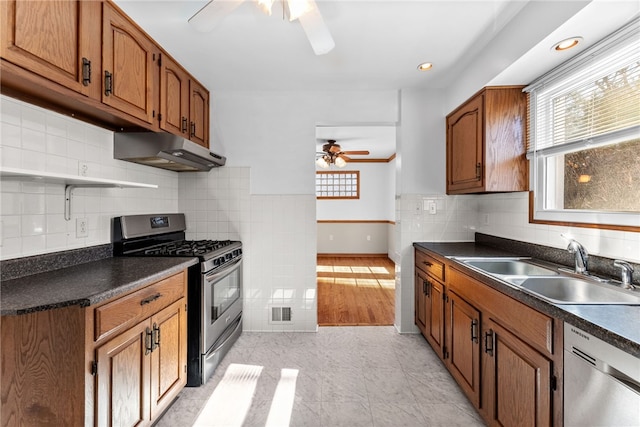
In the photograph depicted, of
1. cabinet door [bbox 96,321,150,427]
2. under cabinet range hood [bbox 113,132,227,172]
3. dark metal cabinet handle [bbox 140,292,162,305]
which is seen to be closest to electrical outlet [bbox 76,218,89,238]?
under cabinet range hood [bbox 113,132,227,172]

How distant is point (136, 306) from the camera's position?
1.45 meters

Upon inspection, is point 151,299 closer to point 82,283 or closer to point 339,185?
point 82,283

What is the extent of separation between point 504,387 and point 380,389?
869mm

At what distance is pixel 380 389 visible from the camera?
2.06 meters

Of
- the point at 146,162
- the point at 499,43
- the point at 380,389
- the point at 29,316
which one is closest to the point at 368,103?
the point at 499,43

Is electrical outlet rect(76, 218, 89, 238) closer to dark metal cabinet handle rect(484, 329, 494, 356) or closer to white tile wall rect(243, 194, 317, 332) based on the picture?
white tile wall rect(243, 194, 317, 332)

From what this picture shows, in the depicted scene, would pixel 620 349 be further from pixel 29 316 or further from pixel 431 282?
pixel 29 316

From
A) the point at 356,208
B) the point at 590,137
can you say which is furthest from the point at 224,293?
the point at 356,208

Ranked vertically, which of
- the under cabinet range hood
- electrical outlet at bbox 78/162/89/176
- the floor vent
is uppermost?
the under cabinet range hood

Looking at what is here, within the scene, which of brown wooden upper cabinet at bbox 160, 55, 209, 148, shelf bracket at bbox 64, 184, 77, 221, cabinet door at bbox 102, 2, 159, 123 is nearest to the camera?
cabinet door at bbox 102, 2, 159, 123

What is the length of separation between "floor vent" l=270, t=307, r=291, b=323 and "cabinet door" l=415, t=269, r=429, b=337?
4.17 ft

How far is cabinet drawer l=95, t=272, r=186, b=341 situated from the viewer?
1.23 meters

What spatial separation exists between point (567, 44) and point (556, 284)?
135 cm

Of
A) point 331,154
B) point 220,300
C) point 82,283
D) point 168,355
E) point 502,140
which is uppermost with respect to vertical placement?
point 331,154
